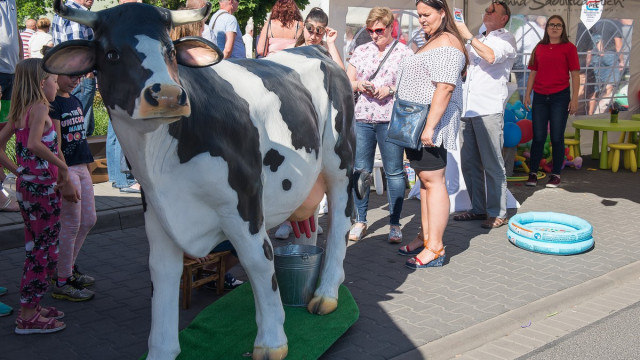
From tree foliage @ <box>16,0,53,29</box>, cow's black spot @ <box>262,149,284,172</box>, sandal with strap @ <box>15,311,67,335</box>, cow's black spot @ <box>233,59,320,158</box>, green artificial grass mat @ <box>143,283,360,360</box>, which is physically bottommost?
sandal with strap @ <box>15,311,67,335</box>

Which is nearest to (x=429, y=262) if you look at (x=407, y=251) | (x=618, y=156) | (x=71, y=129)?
(x=407, y=251)

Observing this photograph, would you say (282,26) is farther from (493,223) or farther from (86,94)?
(493,223)

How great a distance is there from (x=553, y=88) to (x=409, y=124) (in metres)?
4.27

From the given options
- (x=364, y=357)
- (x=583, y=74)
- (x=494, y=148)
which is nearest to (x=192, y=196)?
(x=364, y=357)

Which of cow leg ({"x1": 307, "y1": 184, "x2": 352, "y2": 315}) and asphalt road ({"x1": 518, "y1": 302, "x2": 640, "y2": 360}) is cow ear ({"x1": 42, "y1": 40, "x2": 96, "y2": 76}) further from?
asphalt road ({"x1": 518, "y1": 302, "x2": 640, "y2": 360})

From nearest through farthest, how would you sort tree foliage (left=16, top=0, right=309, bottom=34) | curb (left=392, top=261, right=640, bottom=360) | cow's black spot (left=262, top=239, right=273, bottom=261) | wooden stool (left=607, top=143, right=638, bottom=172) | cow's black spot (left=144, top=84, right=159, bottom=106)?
cow's black spot (left=144, top=84, right=159, bottom=106) < cow's black spot (left=262, top=239, right=273, bottom=261) < curb (left=392, top=261, right=640, bottom=360) < wooden stool (left=607, top=143, right=638, bottom=172) < tree foliage (left=16, top=0, right=309, bottom=34)

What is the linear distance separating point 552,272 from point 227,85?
336cm

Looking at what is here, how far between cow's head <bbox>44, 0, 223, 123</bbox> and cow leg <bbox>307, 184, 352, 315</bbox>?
1.85 metres

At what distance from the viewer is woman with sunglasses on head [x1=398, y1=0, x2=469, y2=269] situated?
17.5 feet

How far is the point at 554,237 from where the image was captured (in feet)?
19.7

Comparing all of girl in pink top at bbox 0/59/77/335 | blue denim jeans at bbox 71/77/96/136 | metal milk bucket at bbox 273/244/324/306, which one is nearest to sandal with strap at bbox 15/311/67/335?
girl in pink top at bbox 0/59/77/335

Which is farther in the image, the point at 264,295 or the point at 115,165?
the point at 115,165

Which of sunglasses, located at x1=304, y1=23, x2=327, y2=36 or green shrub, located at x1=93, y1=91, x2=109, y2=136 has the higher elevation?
sunglasses, located at x1=304, y1=23, x2=327, y2=36

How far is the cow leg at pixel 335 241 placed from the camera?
452 centimetres
